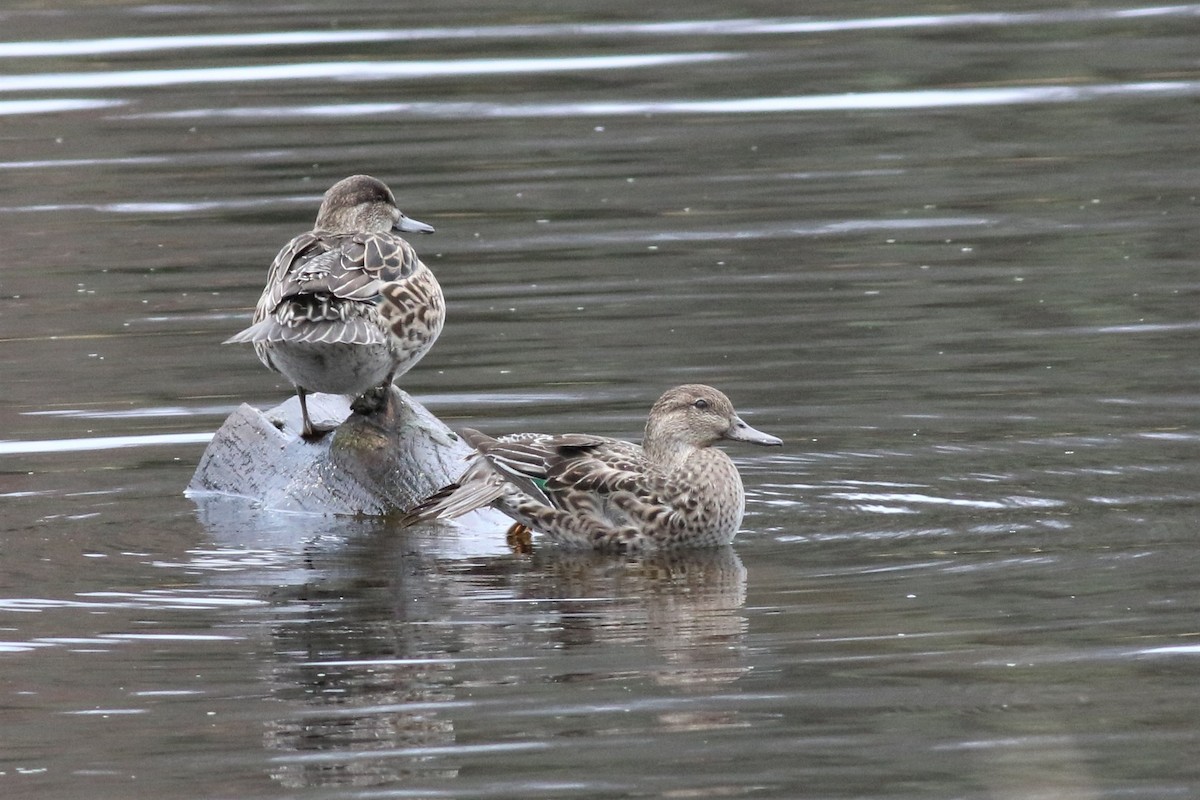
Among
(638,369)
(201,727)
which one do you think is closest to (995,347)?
(638,369)

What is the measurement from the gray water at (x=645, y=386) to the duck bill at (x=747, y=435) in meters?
0.33

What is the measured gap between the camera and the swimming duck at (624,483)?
9242 mm

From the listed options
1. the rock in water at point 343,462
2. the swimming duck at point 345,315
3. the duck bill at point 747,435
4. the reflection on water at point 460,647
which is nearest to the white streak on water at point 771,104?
the swimming duck at point 345,315

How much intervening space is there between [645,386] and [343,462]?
1826 millimetres

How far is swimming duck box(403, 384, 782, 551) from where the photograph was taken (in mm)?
9242

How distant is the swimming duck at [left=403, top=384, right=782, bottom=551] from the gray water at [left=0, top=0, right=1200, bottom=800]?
17 centimetres

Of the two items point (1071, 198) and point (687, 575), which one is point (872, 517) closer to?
point (687, 575)

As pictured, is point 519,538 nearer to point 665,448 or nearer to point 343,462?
point 665,448

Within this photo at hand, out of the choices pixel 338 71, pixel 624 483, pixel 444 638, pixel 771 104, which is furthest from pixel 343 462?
pixel 338 71

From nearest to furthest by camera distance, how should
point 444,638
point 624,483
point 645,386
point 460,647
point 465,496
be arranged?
point 460,647, point 444,638, point 624,483, point 465,496, point 645,386

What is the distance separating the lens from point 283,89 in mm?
19641

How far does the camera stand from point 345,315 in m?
9.48

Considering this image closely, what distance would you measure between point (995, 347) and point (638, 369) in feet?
5.95

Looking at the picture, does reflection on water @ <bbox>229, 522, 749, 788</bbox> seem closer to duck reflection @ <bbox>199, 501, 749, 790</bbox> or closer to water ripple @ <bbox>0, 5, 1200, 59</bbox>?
duck reflection @ <bbox>199, 501, 749, 790</bbox>
